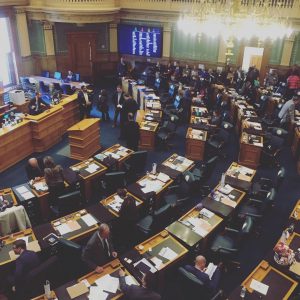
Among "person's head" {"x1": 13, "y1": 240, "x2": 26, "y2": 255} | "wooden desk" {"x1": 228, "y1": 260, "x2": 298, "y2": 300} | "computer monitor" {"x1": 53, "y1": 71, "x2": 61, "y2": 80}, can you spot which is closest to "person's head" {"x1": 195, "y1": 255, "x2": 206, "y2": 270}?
"wooden desk" {"x1": 228, "y1": 260, "x2": 298, "y2": 300}

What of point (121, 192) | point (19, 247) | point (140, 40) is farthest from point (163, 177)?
point (140, 40)

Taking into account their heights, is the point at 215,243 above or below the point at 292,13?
below

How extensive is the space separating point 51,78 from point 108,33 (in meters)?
4.13

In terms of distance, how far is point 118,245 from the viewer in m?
7.16

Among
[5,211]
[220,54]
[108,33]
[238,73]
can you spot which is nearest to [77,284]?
[5,211]

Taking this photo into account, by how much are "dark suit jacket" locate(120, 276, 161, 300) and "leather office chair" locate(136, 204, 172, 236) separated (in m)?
1.90

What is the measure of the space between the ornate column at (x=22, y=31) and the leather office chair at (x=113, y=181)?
11.4 m

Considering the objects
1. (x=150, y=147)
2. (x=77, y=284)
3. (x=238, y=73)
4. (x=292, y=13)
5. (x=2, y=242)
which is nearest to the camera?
(x=77, y=284)

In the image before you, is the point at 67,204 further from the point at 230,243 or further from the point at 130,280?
the point at 230,243

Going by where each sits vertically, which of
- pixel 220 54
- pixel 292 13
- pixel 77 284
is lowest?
pixel 77 284

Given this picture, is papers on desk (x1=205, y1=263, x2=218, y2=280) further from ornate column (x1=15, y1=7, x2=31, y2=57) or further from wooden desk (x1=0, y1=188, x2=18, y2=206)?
ornate column (x1=15, y1=7, x2=31, y2=57)

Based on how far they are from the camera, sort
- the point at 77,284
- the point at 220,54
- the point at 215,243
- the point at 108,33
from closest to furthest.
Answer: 1. the point at 77,284
2. the point at 215,243
3. the point at 220,54
4. the point at 108,33

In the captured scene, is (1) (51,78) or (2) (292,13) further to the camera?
(1) (51,78)

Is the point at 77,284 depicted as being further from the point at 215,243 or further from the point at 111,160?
the point at 111,160
